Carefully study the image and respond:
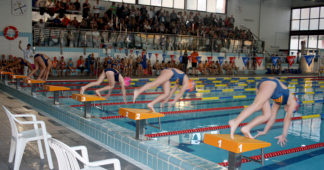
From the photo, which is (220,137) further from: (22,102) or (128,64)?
(128,64)

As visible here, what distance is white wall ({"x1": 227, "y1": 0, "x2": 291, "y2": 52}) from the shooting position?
23109 mm

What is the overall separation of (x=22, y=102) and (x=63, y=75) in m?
6.99

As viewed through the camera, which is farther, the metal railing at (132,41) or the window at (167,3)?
the window at (167,3)

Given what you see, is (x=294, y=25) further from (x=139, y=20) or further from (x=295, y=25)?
(x=139, y=20)

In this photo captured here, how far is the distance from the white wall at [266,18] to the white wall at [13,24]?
13909 millimetres

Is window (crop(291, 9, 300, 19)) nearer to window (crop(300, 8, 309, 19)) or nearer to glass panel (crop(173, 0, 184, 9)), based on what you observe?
window (crop(300, 8, 309, 19))

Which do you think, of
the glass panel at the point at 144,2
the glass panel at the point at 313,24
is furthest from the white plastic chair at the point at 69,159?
the glass panel at the point at 313,24

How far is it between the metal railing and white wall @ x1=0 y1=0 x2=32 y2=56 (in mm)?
427

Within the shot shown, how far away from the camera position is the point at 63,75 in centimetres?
1418

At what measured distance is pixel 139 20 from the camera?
56.9ft

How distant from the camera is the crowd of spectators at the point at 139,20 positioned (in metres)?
15.4

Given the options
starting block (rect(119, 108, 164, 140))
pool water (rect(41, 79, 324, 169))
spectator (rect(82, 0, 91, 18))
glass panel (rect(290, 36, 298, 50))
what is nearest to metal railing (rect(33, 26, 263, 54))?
spectator (rect(82, 0, 91, 18))

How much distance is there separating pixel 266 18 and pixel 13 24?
18.4 m

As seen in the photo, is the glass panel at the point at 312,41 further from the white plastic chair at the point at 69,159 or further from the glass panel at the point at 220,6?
the white plastic chair at the point at 69,159
